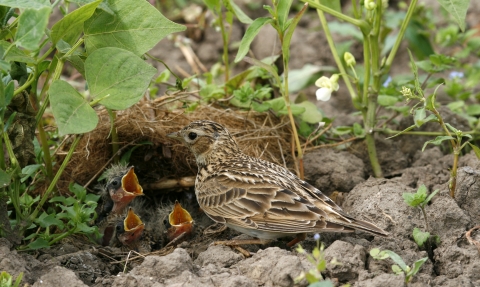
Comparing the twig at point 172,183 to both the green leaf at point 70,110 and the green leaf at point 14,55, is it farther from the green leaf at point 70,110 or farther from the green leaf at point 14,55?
the green leaf at point 14,55

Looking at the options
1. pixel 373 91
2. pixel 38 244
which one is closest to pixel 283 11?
pixel 373 91

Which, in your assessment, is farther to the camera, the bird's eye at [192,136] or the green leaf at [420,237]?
the bird's eye at [192,136]

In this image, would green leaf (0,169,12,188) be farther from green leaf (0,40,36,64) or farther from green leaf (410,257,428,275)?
green leaf (410,257,428,275)

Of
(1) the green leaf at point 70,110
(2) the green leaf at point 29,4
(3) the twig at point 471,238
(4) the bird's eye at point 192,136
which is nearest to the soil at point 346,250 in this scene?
(3) the twig at point 471,238

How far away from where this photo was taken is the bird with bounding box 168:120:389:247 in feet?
14.4

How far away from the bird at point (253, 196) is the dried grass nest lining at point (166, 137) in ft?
1.07

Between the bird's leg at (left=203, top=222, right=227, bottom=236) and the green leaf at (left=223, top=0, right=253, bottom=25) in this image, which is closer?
the bird's leg at (left=203, top=222, right=227, bottom=236)

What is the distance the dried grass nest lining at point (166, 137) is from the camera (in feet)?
18.5

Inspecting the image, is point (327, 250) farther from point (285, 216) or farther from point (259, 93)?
point (259, 93)

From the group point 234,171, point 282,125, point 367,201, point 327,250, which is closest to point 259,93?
point 282,125

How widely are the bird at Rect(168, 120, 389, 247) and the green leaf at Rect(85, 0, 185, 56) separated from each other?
1159mm

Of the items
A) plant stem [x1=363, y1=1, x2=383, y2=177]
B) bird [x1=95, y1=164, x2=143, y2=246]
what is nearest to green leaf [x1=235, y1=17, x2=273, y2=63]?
plant stem [x1=363, y1=1, x2=383, y2=177]

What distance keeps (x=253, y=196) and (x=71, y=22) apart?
1632 mm

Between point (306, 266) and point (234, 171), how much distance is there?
4.44ft
